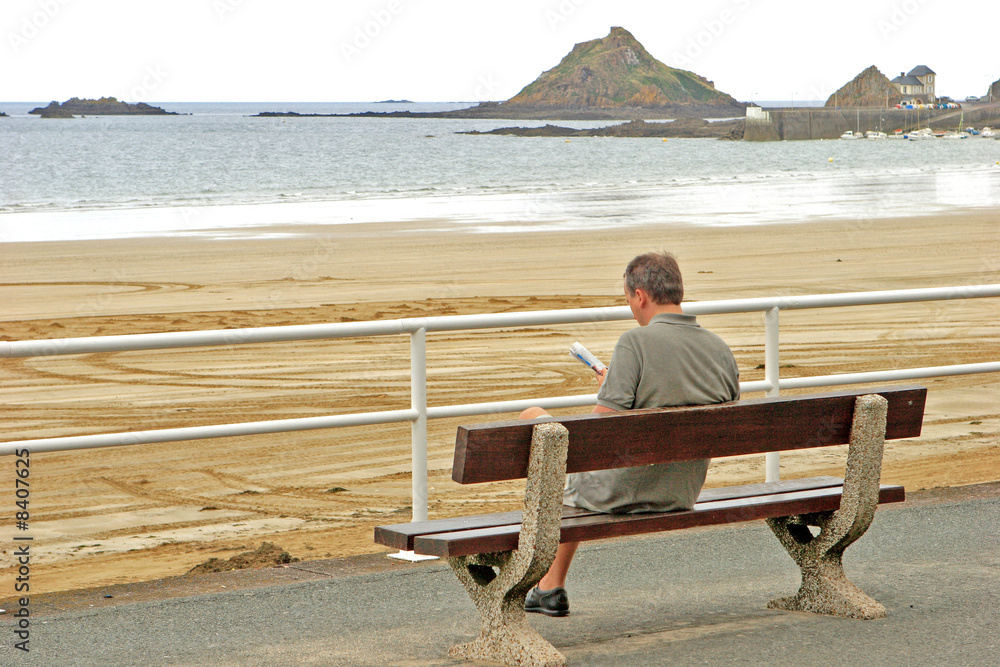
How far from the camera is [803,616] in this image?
3977 mm

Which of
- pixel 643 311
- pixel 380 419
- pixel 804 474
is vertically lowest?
pixel 804 474

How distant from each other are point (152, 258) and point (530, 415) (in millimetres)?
17651

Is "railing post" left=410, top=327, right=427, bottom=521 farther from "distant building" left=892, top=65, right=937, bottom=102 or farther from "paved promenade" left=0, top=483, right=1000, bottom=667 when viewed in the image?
"distant building" left=892, top=65, right=937, bottom=102

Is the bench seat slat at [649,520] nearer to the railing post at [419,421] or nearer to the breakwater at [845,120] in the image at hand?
the railing post at [419,421]

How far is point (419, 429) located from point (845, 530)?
170 centimetres

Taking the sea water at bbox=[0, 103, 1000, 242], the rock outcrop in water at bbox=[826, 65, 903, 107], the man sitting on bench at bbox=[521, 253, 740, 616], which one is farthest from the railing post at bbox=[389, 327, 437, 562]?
the rock outcrop in water at bbox=[826, 65, 903, 107]

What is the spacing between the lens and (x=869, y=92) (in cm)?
14438

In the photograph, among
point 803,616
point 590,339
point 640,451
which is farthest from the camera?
point 590,339

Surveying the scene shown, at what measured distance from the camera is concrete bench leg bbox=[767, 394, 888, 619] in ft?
12.6

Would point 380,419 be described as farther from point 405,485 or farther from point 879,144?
point 879,144

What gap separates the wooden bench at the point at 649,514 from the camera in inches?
130

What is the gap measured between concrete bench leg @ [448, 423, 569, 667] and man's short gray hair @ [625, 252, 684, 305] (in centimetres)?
66

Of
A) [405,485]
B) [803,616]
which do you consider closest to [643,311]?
[803,616]

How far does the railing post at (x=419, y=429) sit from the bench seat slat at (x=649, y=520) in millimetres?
1150
